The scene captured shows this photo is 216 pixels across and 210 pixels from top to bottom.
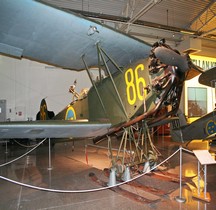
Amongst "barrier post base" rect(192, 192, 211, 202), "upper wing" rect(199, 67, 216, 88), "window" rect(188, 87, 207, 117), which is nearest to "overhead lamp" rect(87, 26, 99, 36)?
"barrier post base" rect(192, 192, 211, 202)

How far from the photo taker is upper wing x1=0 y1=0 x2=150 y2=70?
346 centimetres

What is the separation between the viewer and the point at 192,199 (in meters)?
3.50

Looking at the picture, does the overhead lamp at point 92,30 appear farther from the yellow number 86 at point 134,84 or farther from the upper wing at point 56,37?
the yellow number 86 at point 134,84

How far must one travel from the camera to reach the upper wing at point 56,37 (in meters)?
3.46

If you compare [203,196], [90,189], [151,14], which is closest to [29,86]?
[151,14]

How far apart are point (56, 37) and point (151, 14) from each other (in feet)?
28.9

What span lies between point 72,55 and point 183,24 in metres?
10.1

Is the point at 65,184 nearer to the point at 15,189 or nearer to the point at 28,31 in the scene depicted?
the point at 15,189

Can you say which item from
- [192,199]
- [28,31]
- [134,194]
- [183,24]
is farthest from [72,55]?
[183,24]

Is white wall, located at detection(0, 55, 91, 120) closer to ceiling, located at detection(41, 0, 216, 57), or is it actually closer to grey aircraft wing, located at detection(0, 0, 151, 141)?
ceiling, located at detection(41, 0, 216, 57)

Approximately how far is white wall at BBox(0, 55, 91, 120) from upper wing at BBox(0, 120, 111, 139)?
872 cm

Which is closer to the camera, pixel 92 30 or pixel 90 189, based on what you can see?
pixel 92 30

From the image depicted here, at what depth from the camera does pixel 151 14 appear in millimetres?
11570

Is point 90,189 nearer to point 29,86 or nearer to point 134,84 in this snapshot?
point 134,84
